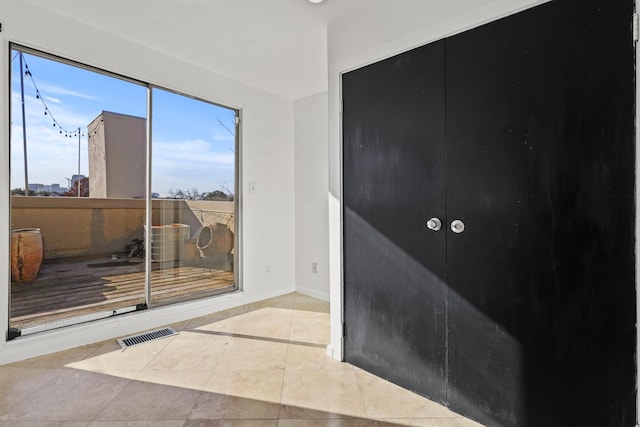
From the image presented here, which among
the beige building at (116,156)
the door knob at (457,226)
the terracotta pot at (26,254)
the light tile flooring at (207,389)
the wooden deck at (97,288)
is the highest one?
the beige building at (116,156)

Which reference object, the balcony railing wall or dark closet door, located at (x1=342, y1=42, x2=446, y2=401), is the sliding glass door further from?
dark closet door, located at (x1=342, y1=42, x2=446, y2=401)

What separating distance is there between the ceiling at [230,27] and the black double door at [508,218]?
0.72 metres

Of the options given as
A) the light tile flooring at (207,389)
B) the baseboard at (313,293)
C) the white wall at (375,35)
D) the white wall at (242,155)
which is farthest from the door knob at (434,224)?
the white wall at (242,155)

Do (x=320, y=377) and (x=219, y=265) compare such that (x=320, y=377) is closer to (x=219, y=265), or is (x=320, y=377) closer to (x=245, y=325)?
(x=245, y=325)

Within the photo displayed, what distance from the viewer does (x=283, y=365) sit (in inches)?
89.2

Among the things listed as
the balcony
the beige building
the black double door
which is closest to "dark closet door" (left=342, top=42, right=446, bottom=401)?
the black double door

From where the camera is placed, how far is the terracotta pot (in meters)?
2.34

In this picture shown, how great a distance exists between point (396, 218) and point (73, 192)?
100 inches

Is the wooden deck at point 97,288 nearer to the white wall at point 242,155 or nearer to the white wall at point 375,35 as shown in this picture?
the white wall at point 242,155

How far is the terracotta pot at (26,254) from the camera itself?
2344 millimetres

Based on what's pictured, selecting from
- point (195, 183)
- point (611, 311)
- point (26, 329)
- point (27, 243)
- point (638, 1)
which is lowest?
point (26, 329)

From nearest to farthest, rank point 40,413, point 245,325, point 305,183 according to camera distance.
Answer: point 40,413, point 245,325, point 305,183

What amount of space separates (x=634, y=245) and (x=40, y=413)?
114 inches

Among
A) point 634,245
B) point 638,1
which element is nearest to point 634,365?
point 634,245
